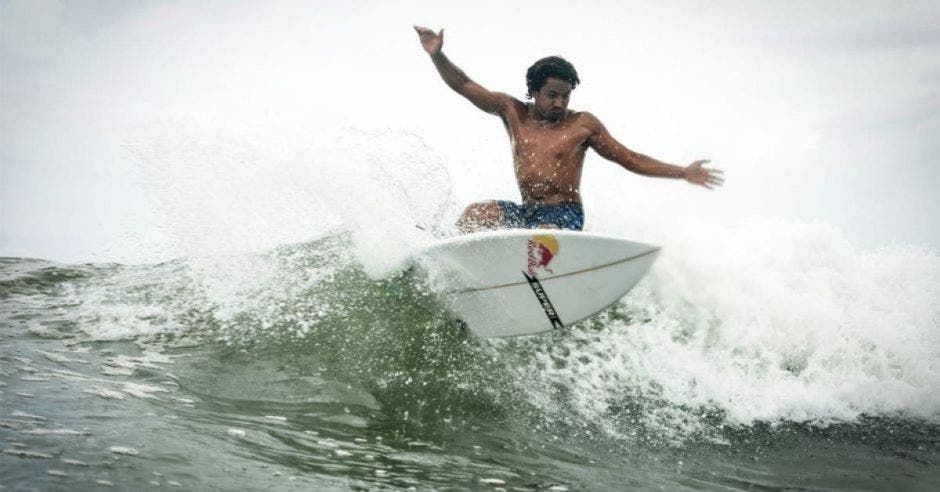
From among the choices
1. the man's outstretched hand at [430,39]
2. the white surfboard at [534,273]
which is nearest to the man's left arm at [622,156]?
the white surfboard at [534,273]

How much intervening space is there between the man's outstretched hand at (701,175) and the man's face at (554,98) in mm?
1145

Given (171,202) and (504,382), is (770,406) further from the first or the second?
(171,202)

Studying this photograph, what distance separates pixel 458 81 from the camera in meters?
5.34

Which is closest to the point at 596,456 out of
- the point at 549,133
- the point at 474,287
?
the point at 474,287

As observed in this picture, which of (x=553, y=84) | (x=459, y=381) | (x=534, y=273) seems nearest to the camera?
(x=459, y=381)

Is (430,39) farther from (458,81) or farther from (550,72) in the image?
(550,72)

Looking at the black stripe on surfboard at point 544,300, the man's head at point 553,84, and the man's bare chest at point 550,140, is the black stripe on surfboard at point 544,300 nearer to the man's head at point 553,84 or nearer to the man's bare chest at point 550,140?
the man's bare chest at point 550,140

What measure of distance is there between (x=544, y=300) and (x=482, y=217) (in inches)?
35.5

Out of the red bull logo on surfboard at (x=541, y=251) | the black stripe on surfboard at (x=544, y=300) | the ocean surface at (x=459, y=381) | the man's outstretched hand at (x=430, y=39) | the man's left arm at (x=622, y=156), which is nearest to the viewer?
the ocean surface at (x=459, y=381)

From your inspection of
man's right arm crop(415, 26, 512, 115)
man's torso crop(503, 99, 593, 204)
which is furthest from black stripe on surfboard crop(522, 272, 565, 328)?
man's right arm crop(415, 26, 512, 115)

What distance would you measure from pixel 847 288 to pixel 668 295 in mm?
1972

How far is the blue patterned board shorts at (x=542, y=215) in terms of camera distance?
4.85m

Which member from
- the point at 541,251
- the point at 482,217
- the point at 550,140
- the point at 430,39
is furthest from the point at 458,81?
the point at 541,251

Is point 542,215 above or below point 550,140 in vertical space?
below
